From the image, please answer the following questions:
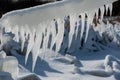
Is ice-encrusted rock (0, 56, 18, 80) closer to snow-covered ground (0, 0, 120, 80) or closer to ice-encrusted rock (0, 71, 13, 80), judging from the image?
ice-encrusted rock (0, 71, 13, 80)

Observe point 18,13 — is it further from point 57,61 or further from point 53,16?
point 57,61

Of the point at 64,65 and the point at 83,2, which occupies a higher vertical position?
the point at 83,2

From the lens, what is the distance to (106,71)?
251 inches

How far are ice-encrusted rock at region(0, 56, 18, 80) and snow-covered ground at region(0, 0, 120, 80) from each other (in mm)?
185

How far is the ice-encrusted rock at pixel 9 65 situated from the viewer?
3469 millimetres

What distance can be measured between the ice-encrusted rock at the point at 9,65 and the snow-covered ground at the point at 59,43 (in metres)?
0.19

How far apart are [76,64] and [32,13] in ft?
16.8

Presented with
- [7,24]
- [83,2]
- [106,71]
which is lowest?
[106,71]

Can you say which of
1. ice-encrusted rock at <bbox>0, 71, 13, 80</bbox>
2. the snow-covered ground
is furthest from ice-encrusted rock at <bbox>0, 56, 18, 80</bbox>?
the snow-covered ground

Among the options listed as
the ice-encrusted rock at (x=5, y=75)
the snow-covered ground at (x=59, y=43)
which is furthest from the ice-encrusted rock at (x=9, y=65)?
the snow-covered ground at (x=59, y=43)

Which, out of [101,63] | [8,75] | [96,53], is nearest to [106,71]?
[101,63]

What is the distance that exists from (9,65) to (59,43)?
2.55ft

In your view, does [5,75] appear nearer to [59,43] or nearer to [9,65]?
[9,65]

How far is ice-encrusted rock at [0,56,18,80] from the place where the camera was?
3469 millimetres
